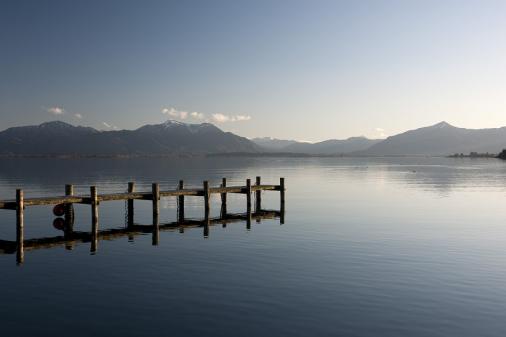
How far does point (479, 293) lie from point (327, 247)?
10366 millimetres

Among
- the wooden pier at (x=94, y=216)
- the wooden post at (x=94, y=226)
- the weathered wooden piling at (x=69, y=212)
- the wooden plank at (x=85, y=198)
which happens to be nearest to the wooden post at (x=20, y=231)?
the wooden pier at (x=94, y=216)

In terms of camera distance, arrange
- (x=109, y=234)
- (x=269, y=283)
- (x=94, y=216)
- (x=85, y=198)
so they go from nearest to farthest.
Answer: (x=269, y=283), (x=109, y=234), (x=94, y=216), (x=85, y=198)

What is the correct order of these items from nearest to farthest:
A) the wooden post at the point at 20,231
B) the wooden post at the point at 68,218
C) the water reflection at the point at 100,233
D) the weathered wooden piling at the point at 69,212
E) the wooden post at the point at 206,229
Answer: the wooden post at the point at 20,231
the water reflection at the point at 100,233
the wooden post at the point at 206,229
the wooden post at the point at 68,218
the weathered wooden piling at the point at 69,212

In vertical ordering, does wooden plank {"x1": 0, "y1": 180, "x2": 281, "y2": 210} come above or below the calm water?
above

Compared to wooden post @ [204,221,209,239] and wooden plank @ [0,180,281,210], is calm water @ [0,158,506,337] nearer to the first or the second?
wooden post @ [204,221,209,239]

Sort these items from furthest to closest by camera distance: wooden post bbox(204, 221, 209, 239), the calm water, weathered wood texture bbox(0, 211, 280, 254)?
1. wooden post bbox(204, 221, 209, 239)
2. weathered wood texture bbox(0, 211, 280, 254)
3. the calm water

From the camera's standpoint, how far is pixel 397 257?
2662cm

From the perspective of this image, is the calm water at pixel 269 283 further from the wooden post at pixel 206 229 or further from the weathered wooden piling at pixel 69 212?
the weathered wooden piling at pixel 69 212

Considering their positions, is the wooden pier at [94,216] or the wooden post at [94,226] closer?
the wooden pier at [94,216]

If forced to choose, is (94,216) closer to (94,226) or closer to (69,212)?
(94,226)

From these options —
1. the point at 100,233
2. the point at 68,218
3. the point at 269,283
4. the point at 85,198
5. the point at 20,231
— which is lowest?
the point at 269,283

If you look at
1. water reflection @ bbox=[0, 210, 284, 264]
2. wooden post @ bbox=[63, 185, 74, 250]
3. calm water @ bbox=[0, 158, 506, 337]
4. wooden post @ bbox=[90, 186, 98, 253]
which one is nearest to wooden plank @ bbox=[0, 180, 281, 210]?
wooden post @ bbox=[90, 186, 98, 253]

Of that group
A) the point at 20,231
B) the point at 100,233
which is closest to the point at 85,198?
the point at 100,233

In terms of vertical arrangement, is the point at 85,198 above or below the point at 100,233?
above
